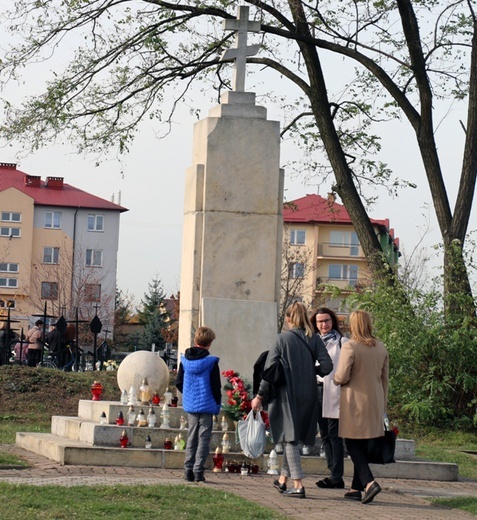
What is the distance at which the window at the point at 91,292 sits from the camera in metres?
67.6

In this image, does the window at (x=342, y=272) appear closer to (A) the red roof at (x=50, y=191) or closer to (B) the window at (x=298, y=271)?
(A) the red roof at (x=50, y=191)

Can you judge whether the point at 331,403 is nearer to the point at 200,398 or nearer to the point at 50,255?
the point at 200,398

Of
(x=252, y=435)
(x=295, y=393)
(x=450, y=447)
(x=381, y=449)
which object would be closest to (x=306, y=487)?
(x=252, y=435)

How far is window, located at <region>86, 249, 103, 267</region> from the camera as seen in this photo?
83.6 metres

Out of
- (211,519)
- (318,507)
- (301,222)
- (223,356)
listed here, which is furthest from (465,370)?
(301,222)

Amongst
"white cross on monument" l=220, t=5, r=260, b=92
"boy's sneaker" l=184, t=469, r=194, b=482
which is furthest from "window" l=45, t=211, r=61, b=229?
"boy's sneaker" l=184, t=469, r=194, b=482

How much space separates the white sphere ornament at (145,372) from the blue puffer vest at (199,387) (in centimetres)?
249

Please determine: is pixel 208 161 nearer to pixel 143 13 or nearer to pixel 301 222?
pixel 143 13

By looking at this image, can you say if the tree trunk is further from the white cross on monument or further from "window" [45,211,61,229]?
"window" [45,211,61,229]

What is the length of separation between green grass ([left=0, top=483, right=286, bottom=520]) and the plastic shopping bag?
3.16 ft

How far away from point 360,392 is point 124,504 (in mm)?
2588

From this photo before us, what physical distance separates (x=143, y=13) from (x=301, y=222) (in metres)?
61.9

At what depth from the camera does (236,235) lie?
45.3ft

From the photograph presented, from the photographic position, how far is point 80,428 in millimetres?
13203
